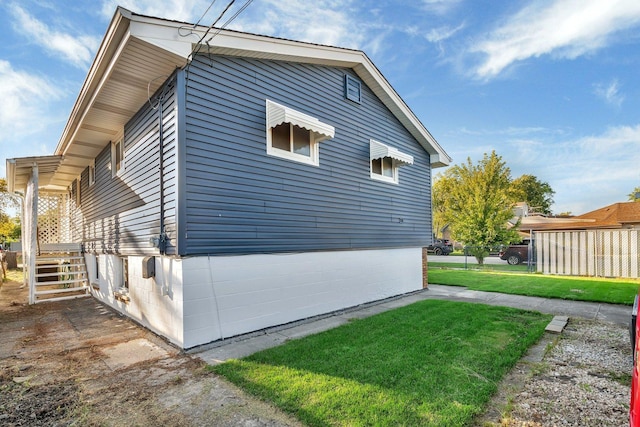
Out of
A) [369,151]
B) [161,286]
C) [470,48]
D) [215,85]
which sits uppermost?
[470,48]

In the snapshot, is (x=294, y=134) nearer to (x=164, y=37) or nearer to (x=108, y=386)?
(x=164, y=37)

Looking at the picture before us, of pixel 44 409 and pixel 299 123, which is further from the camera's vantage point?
pixel 299 123

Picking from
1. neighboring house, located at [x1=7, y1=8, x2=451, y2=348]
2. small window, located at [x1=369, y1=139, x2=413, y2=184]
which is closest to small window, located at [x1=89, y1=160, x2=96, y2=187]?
neighboring house, located at [x1=7, y1=8, x2=451, y2=348]

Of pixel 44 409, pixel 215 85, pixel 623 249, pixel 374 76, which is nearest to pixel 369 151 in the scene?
pixel 374 76

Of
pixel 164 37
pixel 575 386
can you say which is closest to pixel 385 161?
pixel 164 37

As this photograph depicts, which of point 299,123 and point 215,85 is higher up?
point 215,85

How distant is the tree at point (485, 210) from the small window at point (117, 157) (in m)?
16.8

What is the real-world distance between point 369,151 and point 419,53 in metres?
5.45

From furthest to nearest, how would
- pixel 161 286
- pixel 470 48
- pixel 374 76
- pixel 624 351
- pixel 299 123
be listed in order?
pixel 470 48
pixel 374 76
pixel 299 123
pixel 161 286
pixel 624 351

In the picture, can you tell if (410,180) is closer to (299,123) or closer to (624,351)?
(299,123)

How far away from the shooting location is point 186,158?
181 inches

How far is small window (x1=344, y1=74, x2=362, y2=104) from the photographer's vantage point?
766 cm

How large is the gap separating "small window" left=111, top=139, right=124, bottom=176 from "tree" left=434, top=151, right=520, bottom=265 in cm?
1678

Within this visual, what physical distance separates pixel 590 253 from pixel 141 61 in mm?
16338
